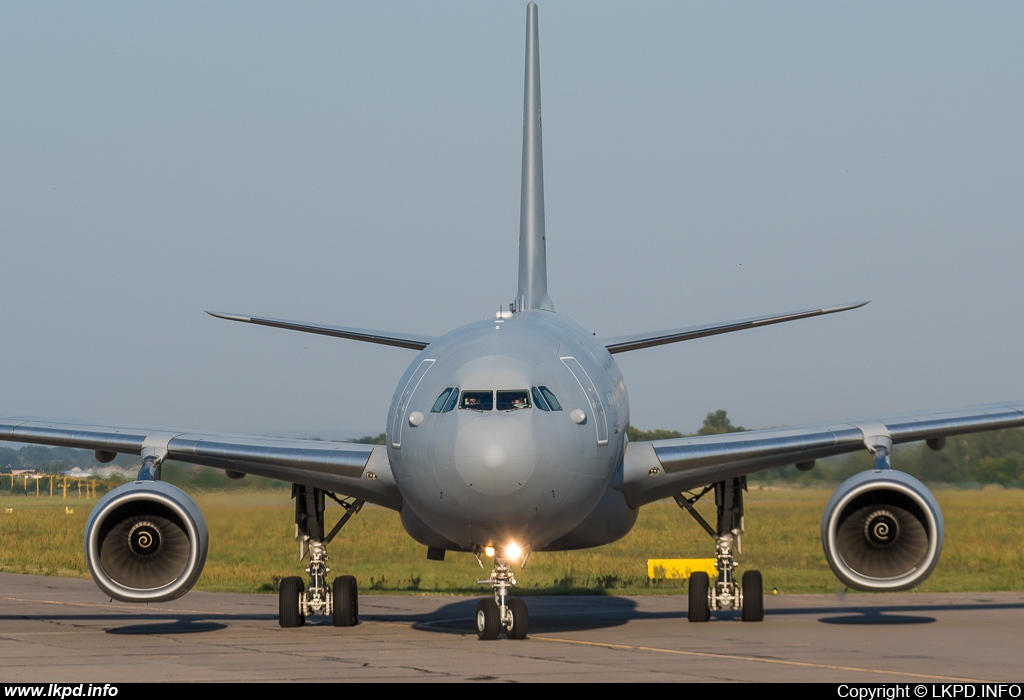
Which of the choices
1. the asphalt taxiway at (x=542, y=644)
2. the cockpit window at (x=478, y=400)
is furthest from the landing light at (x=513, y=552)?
the cockpit window at (x=478, y=400)

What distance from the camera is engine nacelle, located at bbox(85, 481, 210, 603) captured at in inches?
733

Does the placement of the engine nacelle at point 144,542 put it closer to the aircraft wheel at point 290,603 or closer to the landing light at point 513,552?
the aircraft wheel at point 290,603

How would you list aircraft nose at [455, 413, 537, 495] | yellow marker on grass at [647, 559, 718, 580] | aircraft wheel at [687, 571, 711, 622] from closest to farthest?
aircraft nose at [455, 413, 537, 495]
aircraft wheel at [687, 571, 711, 622]
yellow marker on grass at [647, 559, 718, 580]

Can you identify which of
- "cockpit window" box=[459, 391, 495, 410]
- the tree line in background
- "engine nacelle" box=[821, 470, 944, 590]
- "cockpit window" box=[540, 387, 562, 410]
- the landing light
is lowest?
the landing light

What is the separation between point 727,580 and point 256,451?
7.18 metres

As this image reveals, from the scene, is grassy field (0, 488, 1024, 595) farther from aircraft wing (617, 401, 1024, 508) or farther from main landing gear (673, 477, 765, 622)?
aircraft wing (617, 401, 1024, 508)

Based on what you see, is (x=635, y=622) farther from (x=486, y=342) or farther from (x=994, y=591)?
(x=994, y=591)

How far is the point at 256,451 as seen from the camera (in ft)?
65.7

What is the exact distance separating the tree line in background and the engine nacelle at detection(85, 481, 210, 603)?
24.9ft

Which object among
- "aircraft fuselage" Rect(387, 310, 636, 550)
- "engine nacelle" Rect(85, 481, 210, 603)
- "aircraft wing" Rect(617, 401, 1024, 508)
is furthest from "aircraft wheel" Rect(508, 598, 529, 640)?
"engine nacelle" Rect(85, 481, 210, 603)

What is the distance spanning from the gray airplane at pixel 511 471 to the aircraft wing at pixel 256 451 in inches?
1.1

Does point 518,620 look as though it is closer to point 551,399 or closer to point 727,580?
point 551,399

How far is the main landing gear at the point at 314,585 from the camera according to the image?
20.9 meters
